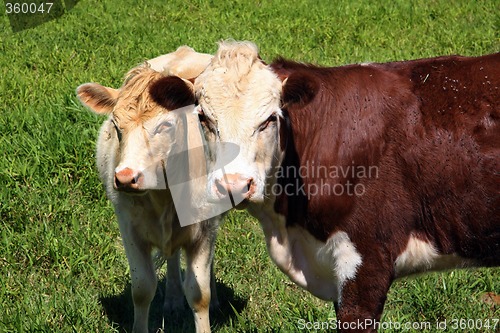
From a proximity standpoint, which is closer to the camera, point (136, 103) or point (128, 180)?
point (128, 180)

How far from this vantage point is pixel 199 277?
5.19 m

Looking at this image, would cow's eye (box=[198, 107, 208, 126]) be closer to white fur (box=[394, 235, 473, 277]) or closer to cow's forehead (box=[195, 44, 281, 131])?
cow's forehead (box=[195, 44, 281, 131])

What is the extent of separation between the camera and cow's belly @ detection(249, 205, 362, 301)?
432 cm

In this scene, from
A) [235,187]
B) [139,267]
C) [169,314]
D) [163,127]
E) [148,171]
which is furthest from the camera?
[169,314]

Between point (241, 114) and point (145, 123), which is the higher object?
point (241, 114)

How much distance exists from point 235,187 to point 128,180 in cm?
82

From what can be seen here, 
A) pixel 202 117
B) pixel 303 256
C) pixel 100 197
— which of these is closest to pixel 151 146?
pixel 202 117

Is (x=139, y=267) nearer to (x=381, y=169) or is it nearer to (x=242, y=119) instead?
(x=242, y=119)

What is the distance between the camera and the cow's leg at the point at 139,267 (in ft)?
16.6

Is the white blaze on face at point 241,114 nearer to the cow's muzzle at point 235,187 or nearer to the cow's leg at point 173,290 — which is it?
the cow's muzzle at point 235,187

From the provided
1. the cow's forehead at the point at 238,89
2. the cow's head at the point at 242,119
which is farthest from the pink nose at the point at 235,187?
the cow's forehead at the point at 238,89

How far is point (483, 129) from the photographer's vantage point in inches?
165

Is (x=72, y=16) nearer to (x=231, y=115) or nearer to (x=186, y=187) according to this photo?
(x=186, y=187)

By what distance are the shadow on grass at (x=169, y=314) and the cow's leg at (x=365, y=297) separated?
4.43ft
